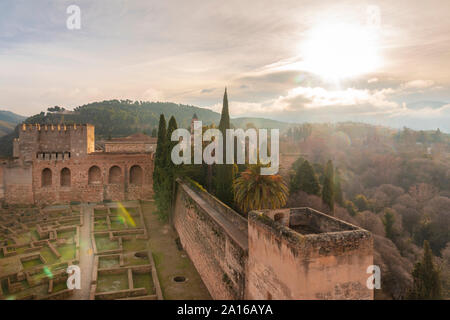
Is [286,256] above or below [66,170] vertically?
below

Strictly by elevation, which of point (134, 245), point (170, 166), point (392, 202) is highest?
point (170, 166)

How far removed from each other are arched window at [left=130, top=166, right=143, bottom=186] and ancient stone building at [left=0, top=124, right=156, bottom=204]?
0.24 m

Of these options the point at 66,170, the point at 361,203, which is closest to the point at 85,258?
the point at 66,170

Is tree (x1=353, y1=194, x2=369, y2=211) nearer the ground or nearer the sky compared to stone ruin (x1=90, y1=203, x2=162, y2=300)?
nearer the ground

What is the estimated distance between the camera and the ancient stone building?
2328 cm

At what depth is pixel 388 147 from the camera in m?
65.4

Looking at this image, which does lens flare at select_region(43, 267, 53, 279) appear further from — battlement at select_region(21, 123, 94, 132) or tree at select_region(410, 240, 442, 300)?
tree at select_region(410, 240, 442, 300)

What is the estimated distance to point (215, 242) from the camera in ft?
35.9

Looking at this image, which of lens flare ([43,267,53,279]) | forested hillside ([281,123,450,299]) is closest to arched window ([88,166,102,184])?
lens flare ([43,267,53,279])

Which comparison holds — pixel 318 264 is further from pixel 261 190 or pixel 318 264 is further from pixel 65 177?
pixel 65 177

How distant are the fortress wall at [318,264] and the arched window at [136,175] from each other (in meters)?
19.9

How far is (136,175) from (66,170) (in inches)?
209

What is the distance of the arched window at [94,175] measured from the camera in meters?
24.2
